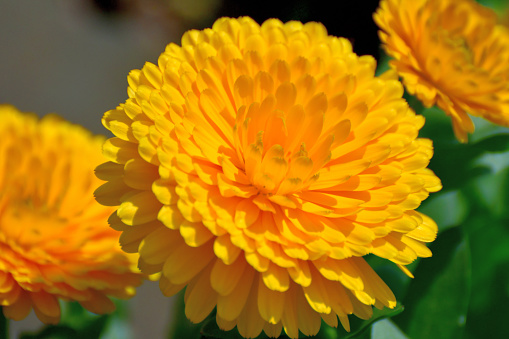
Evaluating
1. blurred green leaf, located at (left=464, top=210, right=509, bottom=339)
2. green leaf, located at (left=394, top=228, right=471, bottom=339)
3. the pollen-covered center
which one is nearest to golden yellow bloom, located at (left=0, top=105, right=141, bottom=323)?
the pollen-covered center

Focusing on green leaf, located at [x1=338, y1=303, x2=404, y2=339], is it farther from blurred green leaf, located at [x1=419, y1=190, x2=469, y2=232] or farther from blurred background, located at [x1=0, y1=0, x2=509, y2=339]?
blurred green leaf, located at [x1=419, y1=190, x2=469, y2=232]

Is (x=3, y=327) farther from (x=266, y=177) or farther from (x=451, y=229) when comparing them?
(x=451, y=229)

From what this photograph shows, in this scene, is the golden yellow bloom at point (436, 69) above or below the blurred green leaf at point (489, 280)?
above

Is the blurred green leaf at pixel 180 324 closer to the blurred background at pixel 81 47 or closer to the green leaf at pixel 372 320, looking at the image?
the green leaf at pixel 372 320

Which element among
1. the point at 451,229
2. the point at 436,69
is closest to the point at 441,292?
the point at 451,229

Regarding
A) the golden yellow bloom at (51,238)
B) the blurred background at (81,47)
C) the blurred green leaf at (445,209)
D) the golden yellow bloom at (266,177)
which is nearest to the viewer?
the golden yellow bloom at (266,177)

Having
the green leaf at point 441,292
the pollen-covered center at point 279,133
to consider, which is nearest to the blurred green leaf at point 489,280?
the green leaf at point 441,292

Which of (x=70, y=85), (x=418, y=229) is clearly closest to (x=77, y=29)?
(x=70, y=85)
